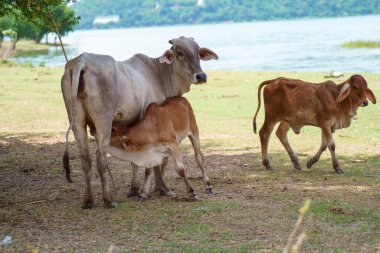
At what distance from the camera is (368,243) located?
21.9 ft

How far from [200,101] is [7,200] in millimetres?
11121

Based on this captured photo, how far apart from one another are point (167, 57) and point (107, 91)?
1158mm

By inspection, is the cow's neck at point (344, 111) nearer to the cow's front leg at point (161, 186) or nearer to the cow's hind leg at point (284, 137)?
the cow's hind leg at point (284, 137)

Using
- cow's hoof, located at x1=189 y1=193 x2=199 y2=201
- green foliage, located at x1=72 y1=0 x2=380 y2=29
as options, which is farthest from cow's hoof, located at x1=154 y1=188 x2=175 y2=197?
green foliage, located at x1=72 y1=0 x2=380 y2=29

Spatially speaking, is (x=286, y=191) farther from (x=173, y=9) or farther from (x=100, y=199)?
(x=173, y=9)

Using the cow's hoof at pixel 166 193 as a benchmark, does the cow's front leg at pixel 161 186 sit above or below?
above

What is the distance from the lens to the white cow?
7848mm

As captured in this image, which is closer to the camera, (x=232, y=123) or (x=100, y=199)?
(x=100, y=199)

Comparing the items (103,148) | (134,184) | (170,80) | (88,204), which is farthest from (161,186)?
(170,80)

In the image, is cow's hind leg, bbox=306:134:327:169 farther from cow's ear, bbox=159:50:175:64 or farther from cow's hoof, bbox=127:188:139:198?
cow's hoof, bbox=127:188:139:198

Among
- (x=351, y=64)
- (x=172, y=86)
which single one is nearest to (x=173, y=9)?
(x=351, y=64)

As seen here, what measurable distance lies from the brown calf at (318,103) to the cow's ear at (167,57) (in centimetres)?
202

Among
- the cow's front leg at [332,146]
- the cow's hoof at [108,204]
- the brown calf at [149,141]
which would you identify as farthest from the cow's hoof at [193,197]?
the cow's front leg at [332,146]

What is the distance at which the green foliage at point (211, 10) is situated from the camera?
149500mm
